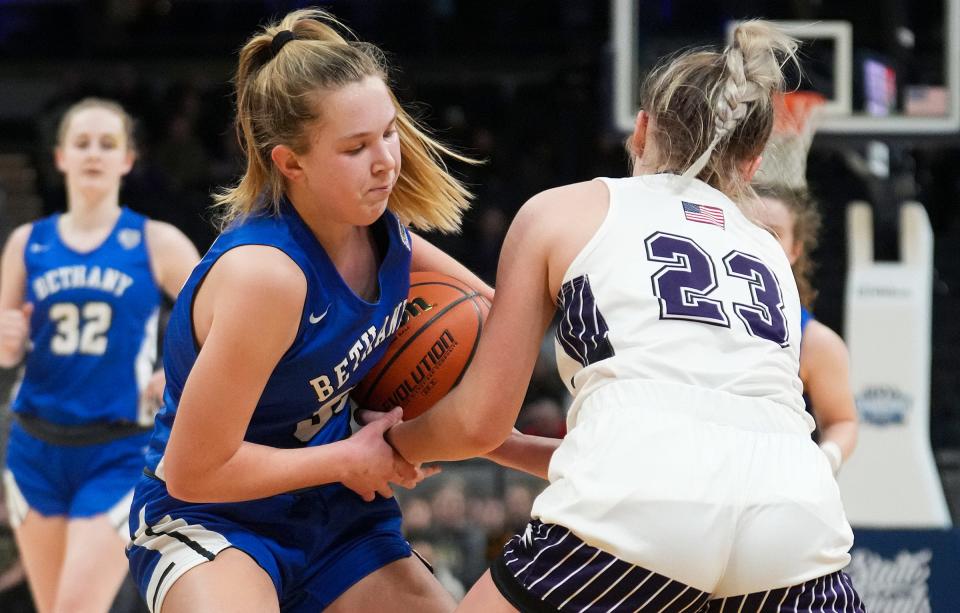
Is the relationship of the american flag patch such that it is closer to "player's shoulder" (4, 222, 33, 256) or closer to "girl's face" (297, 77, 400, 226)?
"girl's face" (297, 77, 400, 226)

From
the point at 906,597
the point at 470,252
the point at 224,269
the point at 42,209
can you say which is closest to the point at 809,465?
the point at 224,269

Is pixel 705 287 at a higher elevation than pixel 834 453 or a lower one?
higher

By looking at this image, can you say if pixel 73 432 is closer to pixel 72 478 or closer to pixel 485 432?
pixel 72 478

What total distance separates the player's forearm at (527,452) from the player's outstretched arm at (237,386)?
46 cm

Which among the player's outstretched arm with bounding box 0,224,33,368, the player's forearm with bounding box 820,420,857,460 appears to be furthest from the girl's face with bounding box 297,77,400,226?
the player's outstretched arm with bounding box 0,224,33,368

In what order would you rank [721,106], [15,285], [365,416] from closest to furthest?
[721,106], [365,416], [15,285]

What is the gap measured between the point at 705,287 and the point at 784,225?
5.37 ft

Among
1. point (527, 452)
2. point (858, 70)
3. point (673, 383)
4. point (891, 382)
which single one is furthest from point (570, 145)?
point (673, 383)

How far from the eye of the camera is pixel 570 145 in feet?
39.6

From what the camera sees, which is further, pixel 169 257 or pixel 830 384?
pixel 169 257

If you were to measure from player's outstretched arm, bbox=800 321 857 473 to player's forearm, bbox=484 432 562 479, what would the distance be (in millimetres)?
1216

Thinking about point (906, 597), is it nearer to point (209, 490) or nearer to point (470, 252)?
point (209, 490)

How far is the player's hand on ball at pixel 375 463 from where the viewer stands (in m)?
2.58

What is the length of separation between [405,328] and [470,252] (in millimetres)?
8418
